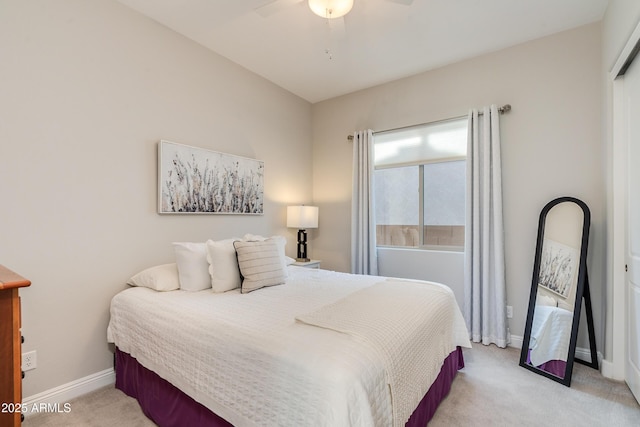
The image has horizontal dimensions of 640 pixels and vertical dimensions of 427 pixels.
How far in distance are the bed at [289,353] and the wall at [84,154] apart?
277 millimetres

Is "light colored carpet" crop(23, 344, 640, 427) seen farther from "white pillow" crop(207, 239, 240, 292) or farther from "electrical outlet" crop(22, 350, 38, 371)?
"white pillow" crop(207, 239, 240, 292)

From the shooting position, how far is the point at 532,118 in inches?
109

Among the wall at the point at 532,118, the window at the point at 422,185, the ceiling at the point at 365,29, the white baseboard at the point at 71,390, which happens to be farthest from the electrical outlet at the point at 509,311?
the white baseboard at the point at 71,390

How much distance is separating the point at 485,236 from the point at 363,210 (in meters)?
1.31

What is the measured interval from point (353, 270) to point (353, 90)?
223 cm

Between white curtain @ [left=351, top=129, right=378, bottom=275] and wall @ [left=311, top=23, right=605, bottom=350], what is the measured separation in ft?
1.25

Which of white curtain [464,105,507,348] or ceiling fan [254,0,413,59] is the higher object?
ceiling fan [254,0,413,59]

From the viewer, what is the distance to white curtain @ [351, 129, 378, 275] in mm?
3572

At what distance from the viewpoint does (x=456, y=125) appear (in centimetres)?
318

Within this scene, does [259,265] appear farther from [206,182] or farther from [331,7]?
[331,7]

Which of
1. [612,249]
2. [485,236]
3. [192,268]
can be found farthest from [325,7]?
[612,249]

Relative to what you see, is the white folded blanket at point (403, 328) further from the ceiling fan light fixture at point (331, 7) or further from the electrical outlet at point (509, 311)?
the ceiling fan light fixture at point (331, 7)

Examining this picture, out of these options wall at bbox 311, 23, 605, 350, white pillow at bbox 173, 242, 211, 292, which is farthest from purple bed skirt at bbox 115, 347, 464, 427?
wall at bbox 311, 23, 605, 350

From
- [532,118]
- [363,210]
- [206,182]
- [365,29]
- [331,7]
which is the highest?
[365,29]
